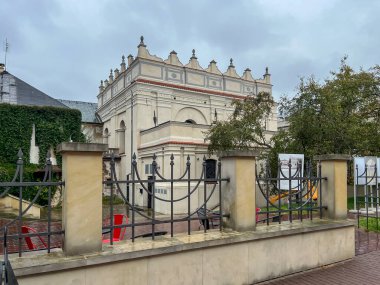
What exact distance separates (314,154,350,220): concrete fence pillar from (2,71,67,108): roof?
25.1 m

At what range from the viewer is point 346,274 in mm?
5777

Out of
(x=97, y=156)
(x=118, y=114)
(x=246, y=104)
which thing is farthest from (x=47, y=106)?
(x=97, y=156)

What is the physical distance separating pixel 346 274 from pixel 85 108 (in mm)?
40835

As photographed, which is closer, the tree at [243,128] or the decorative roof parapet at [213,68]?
the tree at [243,128]

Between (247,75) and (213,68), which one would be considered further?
(247,75)

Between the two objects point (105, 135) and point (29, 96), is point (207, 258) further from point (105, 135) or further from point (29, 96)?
point (105, 135)

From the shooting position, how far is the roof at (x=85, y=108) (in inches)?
1609

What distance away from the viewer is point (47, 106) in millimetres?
26359

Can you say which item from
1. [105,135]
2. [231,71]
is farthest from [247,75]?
[105,135]

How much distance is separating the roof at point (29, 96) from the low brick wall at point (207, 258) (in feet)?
83.5

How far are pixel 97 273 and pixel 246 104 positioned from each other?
17.6 metres

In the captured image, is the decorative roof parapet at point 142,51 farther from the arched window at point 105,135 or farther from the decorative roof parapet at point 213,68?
the arched window at point 105,135

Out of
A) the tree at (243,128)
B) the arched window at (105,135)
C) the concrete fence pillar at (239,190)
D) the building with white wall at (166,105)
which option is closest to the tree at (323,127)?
the tree at (243,128)

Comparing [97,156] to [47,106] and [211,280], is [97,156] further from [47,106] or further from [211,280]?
[47,106]
